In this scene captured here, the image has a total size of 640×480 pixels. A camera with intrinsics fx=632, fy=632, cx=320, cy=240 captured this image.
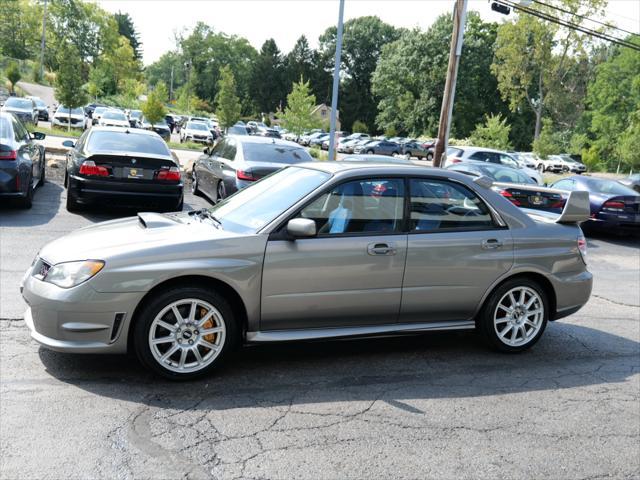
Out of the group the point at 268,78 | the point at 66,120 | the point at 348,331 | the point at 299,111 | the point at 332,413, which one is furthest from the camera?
the point at 268,78


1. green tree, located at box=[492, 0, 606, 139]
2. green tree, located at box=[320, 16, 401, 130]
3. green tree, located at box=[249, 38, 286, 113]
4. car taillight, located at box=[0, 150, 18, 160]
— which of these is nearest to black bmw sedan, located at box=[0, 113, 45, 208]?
car taillight, located at box=[0, 150, 18, 160]

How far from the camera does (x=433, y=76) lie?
71562 mm

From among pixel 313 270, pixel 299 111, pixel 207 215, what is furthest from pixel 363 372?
pixel 299 111

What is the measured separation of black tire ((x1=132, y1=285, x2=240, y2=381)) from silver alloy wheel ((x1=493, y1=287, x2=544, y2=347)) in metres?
2.39

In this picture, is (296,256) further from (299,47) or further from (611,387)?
(299,47)

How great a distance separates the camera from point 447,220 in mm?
5355

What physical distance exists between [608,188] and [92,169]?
1158 centimetres

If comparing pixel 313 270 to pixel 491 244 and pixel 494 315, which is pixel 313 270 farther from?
pixel 494 315

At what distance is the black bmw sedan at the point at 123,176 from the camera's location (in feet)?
33.9

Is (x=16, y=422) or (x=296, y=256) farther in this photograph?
(x=296, y=256)

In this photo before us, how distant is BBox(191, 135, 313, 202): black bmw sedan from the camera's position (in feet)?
38.0

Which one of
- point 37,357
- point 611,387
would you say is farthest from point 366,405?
point 37,357

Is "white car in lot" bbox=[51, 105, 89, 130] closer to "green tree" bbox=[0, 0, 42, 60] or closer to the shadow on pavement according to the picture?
the shadow on pavement

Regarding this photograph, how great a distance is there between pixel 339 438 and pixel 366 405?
1.76ft
